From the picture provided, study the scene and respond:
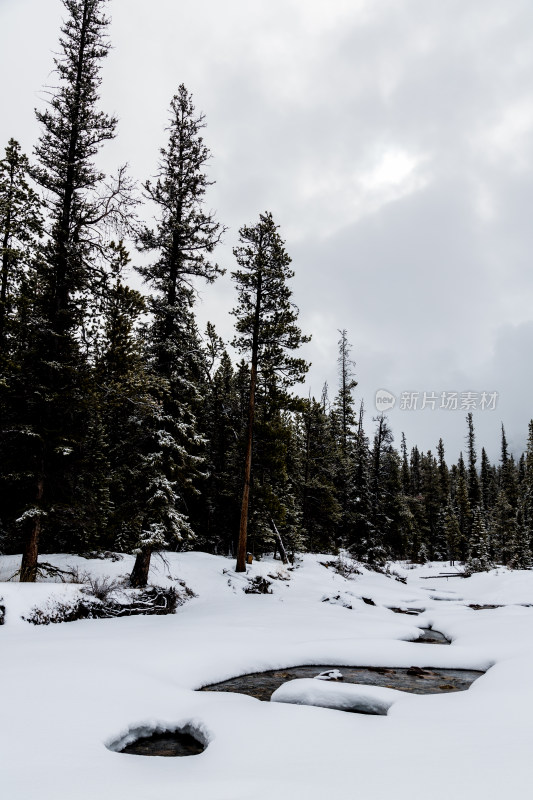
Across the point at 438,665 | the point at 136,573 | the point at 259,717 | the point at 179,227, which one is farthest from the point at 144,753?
the point at 179,227

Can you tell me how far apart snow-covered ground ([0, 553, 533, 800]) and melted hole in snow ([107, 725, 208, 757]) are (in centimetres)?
9

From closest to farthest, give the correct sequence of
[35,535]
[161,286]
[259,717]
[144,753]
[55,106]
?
1. [144,753]
2. [259,717]
3. [35,535]
4. [55,106]
5. [161,286]

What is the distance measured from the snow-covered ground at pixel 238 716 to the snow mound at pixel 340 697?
0.35 feet

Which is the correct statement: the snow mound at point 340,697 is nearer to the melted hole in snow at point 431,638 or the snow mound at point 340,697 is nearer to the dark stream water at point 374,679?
the dark stream water at point 374,679

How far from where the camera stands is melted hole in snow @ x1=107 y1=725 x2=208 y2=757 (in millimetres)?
5177

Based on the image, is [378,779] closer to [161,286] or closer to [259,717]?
[259,717]

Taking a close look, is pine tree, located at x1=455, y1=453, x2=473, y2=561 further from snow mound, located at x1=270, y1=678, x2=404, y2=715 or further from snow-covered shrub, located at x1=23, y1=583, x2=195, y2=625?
snow mound, located at x1=270, y1=678, x2=404, y2=715

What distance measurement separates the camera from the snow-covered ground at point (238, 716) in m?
3.79

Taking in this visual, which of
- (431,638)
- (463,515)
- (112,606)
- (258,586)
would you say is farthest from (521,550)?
(112,606)

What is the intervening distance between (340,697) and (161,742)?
255 cm

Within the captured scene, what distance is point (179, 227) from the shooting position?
17.5 m

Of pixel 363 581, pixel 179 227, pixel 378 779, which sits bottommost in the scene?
pixel 363 581

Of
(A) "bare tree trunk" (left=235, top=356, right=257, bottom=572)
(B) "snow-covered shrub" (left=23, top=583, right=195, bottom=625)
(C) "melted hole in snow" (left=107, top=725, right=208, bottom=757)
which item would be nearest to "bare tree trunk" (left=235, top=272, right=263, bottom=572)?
(A) "bare tree trunk" (left=235, top=356, right=257, bottom=572)

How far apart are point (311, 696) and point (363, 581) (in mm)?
23424
